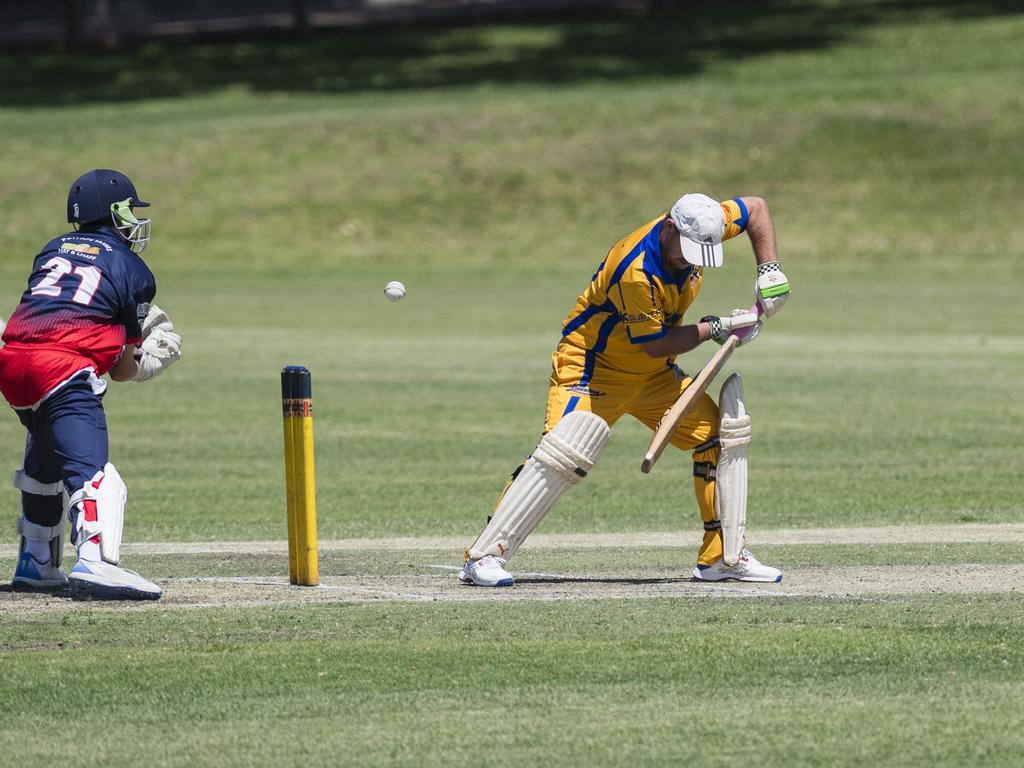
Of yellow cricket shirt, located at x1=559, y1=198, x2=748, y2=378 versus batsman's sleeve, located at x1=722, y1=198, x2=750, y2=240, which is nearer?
yellow cricket shirt, located at x1=559, y1=198, x2=748, y2=378

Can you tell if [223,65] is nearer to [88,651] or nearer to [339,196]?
[339,196]

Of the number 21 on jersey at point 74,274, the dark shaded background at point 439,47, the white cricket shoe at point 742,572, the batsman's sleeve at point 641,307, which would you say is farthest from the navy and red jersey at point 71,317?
the dark shaded background at point 439,47

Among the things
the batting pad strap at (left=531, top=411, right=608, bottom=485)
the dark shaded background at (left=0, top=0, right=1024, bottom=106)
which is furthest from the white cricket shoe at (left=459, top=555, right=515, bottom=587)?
the dark shaded background at (left=0, top=0, right=1024, bottom=106)

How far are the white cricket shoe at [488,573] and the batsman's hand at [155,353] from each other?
6.06ft

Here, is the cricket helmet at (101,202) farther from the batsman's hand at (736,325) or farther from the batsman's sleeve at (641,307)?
the batsman's hand at (736,325)

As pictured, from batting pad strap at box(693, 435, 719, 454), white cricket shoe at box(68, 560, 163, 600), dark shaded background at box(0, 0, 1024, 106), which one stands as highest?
dark shaded background at box(0, 0, 1024, 106)

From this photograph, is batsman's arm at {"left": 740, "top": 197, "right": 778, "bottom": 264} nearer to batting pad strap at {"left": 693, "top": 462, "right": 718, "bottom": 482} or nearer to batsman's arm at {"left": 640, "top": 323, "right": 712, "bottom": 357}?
batsman's arm at {"left": 640, "top": 323, "right": 712, "bottom": 357}

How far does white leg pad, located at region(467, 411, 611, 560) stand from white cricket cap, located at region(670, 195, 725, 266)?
1026mm

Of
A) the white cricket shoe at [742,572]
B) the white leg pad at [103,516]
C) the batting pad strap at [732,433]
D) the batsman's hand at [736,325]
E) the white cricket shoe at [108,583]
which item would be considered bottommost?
the white cricket shoe at [742,572]

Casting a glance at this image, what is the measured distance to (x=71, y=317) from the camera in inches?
351

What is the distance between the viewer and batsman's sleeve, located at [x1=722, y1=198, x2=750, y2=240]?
30.6 ft

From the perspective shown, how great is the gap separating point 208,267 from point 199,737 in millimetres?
32117

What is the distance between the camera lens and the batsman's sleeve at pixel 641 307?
9086mm

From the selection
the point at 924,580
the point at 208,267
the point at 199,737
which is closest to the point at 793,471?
the point at 924,580
